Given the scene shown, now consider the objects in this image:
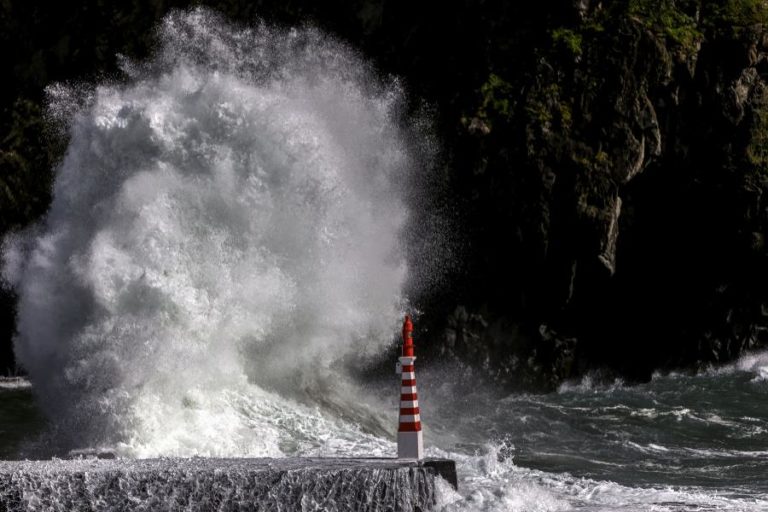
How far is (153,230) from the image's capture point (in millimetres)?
12648

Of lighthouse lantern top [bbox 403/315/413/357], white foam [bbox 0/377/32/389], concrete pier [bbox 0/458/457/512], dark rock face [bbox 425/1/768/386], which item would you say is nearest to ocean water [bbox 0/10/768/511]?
white foam [bbox 0/377/32/389]

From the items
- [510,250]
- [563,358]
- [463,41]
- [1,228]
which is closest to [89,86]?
[1,228]

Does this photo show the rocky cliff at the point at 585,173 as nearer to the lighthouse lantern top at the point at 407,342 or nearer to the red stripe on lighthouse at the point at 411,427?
the lighthouse lantern top at the point at 407,342

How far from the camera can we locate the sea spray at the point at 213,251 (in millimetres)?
11461

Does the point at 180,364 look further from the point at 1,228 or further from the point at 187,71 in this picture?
the point at 1,228

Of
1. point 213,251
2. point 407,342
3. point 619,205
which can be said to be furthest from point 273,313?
point 619,205

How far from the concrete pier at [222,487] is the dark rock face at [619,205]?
369 inches

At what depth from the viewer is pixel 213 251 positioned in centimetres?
1312

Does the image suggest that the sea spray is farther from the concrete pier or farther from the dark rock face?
the concrete pier

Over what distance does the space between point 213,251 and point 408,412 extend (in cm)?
498

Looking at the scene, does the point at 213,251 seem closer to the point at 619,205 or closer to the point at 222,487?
the point at 222,487

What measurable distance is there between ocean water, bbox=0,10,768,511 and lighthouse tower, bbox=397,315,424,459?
48 centimetres

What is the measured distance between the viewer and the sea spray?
451 inches

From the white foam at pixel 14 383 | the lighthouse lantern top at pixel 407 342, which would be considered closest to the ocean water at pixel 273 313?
the white foam at pixel 14 383
